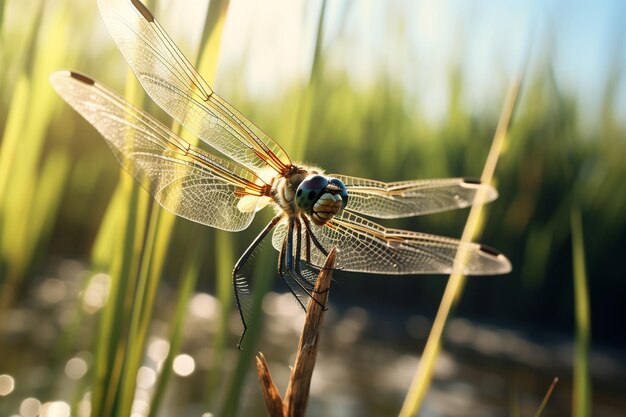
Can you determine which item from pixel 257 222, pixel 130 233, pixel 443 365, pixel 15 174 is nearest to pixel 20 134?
pixel 15 174

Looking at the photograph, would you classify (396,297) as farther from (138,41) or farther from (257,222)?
(138,41)

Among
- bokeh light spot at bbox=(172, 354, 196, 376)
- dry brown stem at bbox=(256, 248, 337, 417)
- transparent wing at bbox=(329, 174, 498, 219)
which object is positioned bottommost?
bokeh light spot at bbox=(172, 354, 196, 376)

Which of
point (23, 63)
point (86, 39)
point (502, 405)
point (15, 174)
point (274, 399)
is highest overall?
point (86, 39)

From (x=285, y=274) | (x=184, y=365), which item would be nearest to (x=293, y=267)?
(x=285, y=274)

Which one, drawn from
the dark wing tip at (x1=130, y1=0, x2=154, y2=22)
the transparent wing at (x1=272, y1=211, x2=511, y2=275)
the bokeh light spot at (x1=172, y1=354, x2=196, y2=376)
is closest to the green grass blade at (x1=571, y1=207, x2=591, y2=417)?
the transparent wing at (x1=272, y1=211, x2=511, y2=275)

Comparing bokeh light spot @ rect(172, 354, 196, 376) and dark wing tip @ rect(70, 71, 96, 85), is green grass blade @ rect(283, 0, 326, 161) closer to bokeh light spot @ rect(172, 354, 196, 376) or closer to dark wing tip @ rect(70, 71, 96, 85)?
dark wing tip @ rect(70, 71, 96, 85)
